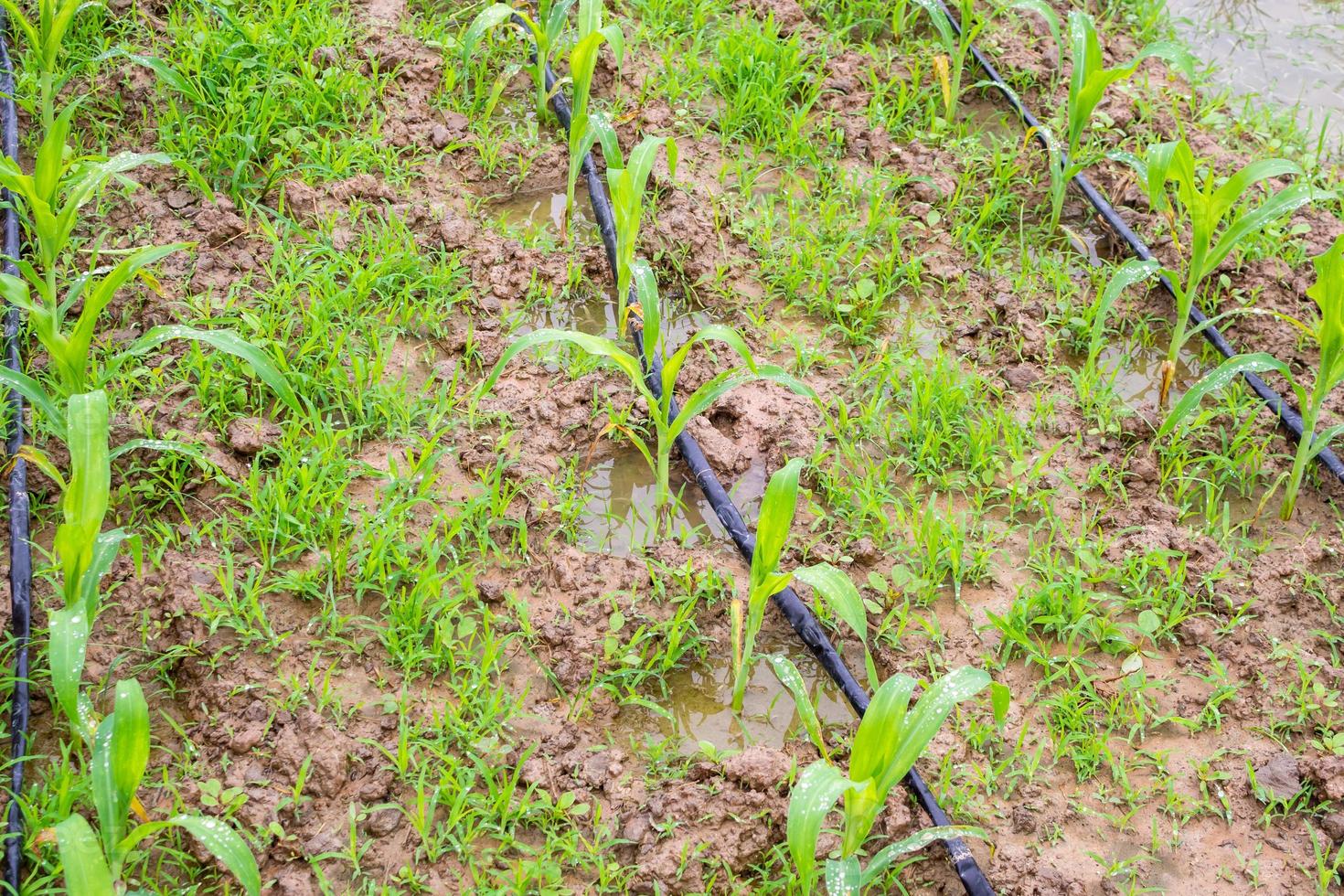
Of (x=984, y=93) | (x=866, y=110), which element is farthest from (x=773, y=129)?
(x=984, y=93)

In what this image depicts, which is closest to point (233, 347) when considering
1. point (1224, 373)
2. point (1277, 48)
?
point (1224, 373)

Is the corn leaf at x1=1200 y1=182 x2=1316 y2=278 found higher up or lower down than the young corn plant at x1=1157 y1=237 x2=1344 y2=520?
higher up

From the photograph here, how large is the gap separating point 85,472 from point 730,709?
145 cm

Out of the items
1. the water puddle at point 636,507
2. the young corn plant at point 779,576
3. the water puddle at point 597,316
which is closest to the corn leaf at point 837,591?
the young corn plant at point 779,576

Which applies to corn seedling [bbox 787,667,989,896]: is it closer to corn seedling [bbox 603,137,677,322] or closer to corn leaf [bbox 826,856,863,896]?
corn leaf [bbox 826,856,863,896]

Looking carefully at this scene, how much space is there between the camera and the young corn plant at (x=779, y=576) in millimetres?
2383

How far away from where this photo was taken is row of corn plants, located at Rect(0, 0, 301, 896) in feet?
6.75

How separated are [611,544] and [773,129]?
1.74 metres

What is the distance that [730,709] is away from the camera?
8.67 ft

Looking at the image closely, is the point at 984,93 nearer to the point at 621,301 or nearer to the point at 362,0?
the point at 621,301

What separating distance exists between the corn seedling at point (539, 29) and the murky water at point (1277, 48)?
247 centimetres

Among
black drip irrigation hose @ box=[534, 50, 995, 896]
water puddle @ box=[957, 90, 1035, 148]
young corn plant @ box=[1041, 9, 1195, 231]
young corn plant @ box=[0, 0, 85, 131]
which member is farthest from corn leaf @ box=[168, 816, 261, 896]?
water puddle @ box=[957, 90, 1035, 148]

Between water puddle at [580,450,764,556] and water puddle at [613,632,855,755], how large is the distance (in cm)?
36

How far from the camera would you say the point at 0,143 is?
349cm
